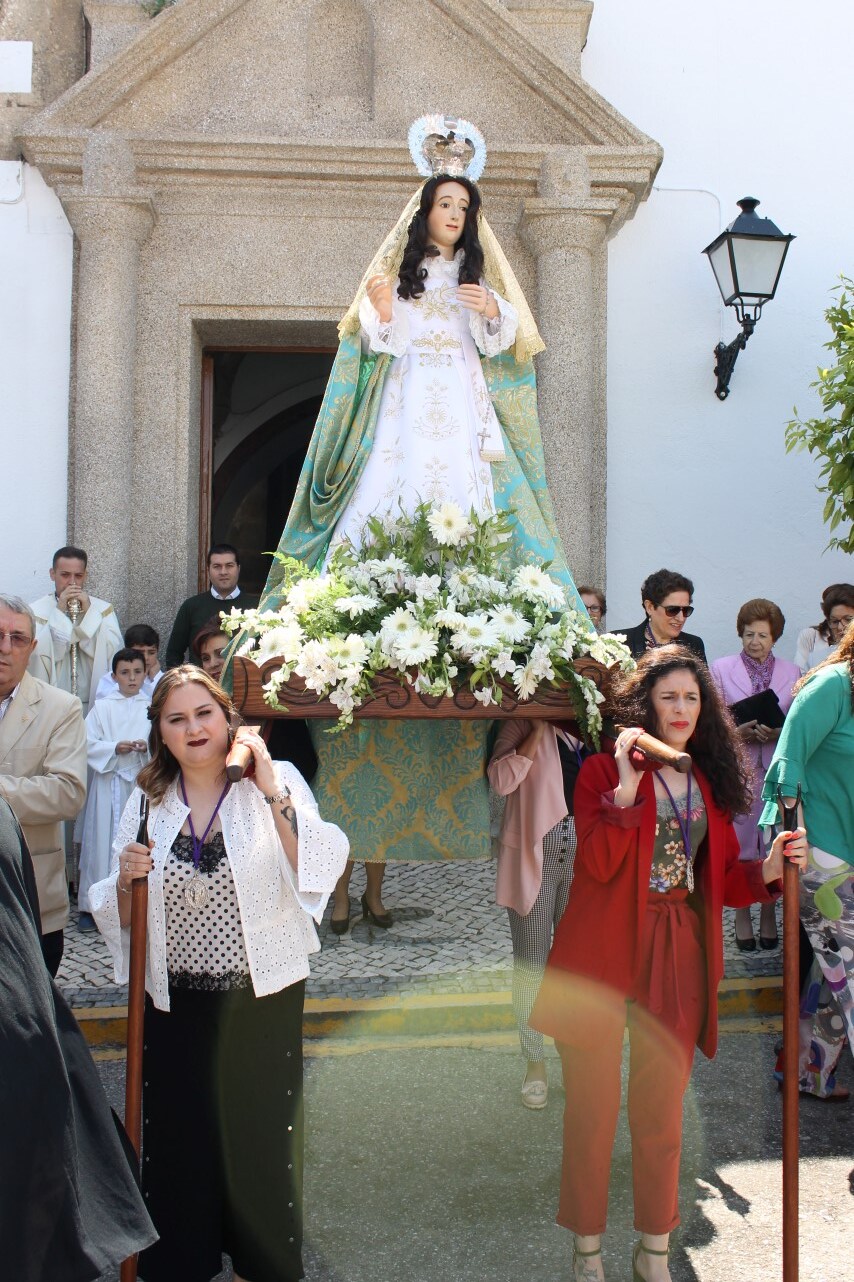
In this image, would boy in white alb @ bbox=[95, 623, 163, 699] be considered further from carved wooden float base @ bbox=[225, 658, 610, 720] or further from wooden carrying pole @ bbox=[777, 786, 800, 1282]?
wooden carrying pole @ bbox=[777, 786, 800, 1282]

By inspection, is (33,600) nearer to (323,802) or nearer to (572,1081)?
(323,802)

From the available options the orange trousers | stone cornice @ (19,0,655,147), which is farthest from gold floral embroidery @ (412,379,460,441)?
stone cornice @ (19,0,655,147)

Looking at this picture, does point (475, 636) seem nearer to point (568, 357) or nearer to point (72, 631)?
point (72, 631)

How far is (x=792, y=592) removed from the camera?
7566 mm

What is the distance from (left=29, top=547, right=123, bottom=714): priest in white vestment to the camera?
6344 mm

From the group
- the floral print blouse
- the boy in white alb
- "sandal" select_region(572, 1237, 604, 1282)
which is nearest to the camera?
"sandal" select_region(572, 1237, 604, 1282)

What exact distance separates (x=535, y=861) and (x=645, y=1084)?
110cm

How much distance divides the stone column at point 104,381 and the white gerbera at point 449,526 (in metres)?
3.61

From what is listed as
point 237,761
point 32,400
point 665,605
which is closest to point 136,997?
point 237,761

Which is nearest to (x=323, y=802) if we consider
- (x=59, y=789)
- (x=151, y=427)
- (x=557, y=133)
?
(x=59, y=789)

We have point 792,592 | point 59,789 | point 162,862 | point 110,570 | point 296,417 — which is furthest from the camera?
point 296,417

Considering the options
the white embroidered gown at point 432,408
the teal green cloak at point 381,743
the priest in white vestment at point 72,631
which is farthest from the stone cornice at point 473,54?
the teal green cloak at point 381,743

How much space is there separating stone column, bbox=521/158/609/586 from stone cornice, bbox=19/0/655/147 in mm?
535

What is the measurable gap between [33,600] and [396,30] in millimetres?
3739
